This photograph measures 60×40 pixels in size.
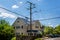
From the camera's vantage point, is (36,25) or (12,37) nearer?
(12,37)

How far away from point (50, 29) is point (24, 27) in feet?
30.8

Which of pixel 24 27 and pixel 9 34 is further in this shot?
pixel 24 27

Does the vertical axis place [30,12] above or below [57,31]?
above

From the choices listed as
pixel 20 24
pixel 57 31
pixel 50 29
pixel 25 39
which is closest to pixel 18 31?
pixel 20 24

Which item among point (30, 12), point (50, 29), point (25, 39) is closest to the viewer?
point (25, 39)

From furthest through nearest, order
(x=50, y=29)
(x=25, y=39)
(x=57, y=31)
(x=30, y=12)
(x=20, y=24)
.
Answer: (x=20, y=24) → (x=50, y=29) → (x=57, y=31) → (x=30, y=12) → (x=25, y=39)

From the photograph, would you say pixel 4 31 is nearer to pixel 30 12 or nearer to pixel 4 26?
pixel 4 26

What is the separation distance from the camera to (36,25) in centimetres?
6356

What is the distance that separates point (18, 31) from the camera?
2501 inches

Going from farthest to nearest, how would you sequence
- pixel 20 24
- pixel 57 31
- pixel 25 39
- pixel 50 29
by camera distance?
pixel 20 24
pixel 50 29
pixel 57 31
pixel 25 39

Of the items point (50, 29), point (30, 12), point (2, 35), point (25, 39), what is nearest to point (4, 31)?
point (2, 35)

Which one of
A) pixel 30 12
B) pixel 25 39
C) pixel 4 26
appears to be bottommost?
pixel 25 39

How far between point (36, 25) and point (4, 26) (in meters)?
26.2

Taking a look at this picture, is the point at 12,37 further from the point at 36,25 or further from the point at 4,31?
the point at 36,25
